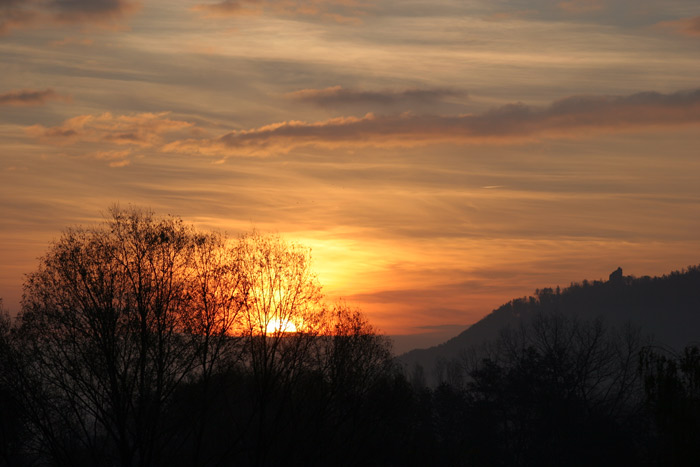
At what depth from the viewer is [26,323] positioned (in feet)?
156

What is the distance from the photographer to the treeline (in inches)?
1887

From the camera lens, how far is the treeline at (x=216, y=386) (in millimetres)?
47938

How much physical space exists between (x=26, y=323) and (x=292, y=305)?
69.9 ft

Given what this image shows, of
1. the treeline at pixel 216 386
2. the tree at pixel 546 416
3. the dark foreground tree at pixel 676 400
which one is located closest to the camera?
the dark foreground tree at pixel 676 400

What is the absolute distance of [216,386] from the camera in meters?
54.7

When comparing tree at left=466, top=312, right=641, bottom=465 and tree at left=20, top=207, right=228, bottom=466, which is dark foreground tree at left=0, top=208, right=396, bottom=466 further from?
tree at left=466, top=312, right=641, bottom=465

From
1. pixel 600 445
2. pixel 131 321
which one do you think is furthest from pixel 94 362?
pixel 600 445

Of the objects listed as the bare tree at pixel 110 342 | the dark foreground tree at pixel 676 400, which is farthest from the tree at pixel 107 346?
the dark foreground tree at pixel 676 400

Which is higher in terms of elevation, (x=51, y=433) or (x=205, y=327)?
(x=205, y=327)

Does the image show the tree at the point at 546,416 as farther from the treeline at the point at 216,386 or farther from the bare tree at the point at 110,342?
the bare tree at the point at 110,342

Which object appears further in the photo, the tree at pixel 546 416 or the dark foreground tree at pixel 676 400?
the tree at pixel 546 416

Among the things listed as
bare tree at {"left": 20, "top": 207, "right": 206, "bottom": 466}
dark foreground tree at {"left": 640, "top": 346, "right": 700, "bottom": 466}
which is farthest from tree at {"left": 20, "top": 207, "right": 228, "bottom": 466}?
dark foreground tree at {"left": 640, "top": 346, "right": 700, "bottom": 466}

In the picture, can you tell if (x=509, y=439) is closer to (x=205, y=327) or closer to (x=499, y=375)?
(x=499, y=375)

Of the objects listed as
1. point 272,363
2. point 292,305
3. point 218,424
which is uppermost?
point 292,305
